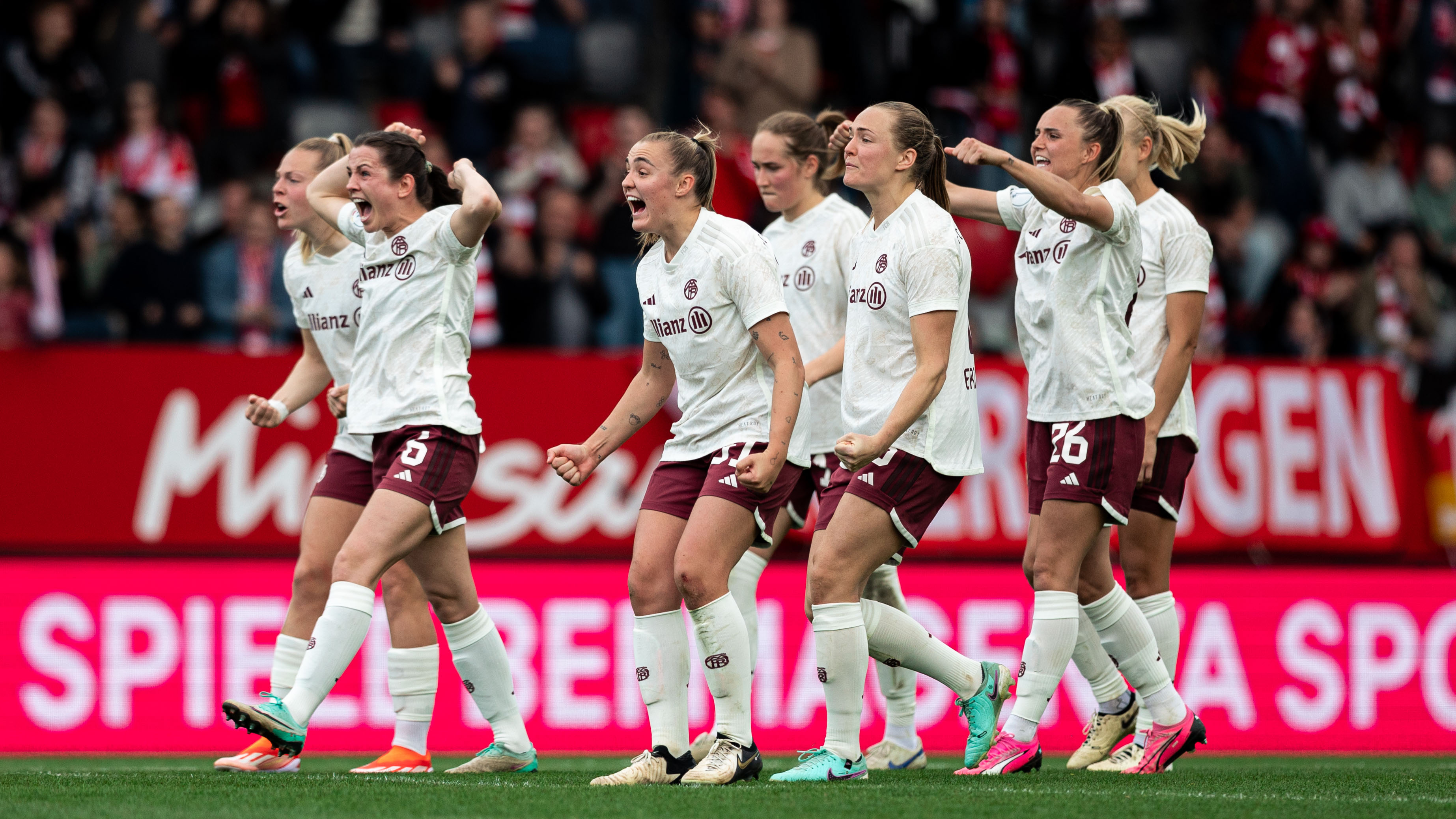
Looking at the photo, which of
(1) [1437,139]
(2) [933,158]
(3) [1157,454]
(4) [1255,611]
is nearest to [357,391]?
(2) [933,158]

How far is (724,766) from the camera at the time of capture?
20.3 ft

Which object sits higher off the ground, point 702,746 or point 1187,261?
point 1187,261

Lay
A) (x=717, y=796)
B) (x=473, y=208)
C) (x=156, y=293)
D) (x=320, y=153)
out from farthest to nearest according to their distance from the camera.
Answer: (x=156, y=293), (x=320, y=153), (x=473, y=208), (x=717, y=796)

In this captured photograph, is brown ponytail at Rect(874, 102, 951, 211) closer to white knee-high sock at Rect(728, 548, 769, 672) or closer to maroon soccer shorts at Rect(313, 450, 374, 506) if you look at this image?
white knee-high sock at Rect(728, 548, 769, 672)

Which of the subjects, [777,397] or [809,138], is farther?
[809,138]

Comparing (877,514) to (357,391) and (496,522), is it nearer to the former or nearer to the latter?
(357,391)

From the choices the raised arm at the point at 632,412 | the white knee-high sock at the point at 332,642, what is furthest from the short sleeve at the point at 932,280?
the white knee-high sock at the point at 332,642

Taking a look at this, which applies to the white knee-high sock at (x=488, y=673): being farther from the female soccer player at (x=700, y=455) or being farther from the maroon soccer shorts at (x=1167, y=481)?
the maroon soccer shorts at (x=1167, y=481)

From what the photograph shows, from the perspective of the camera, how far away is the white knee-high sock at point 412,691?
7062 mm

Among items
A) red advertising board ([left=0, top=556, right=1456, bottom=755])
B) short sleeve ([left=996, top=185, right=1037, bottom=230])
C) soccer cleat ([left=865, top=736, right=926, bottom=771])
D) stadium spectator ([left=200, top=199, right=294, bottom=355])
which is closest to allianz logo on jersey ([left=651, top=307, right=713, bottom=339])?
short sleeve ([left=996, top=185, right=1037, bottom=230])

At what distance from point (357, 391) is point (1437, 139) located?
12232 millimetres

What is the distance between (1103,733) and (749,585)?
164 cm

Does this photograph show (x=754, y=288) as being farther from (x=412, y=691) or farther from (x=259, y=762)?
(x=259, y=762)

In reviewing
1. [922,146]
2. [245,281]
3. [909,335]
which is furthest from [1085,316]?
[245,281]
